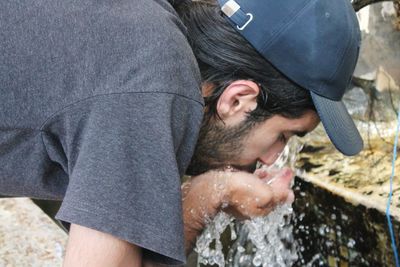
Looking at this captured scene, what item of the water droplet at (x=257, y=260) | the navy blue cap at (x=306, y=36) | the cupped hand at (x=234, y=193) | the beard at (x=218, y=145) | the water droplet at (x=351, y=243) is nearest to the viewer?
the navy blue cap at (x=306, y=36)

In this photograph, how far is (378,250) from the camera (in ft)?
9.66

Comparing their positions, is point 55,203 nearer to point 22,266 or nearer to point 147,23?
point 22,266

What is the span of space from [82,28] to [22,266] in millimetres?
1734

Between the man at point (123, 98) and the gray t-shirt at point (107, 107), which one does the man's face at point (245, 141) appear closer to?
the man at point (123, 98)

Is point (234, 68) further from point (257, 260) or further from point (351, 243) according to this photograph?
point (257, 260)

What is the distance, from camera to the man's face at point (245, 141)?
1.77 m

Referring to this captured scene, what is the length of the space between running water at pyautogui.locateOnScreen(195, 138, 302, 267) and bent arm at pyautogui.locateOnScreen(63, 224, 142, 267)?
4.76 feet

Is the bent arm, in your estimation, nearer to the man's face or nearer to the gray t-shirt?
the gray t-shirt

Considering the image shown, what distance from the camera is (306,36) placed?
5.37ft

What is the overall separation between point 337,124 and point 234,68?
0.37 meters

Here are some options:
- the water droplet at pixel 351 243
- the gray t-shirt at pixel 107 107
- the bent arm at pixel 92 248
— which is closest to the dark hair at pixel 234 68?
the gray t-shirt at pixel 107 107

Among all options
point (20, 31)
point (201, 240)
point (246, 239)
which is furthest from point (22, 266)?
point (20, 31)

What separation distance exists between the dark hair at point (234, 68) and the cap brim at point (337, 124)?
0.16 ft

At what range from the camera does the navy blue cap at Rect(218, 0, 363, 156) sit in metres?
1.64
